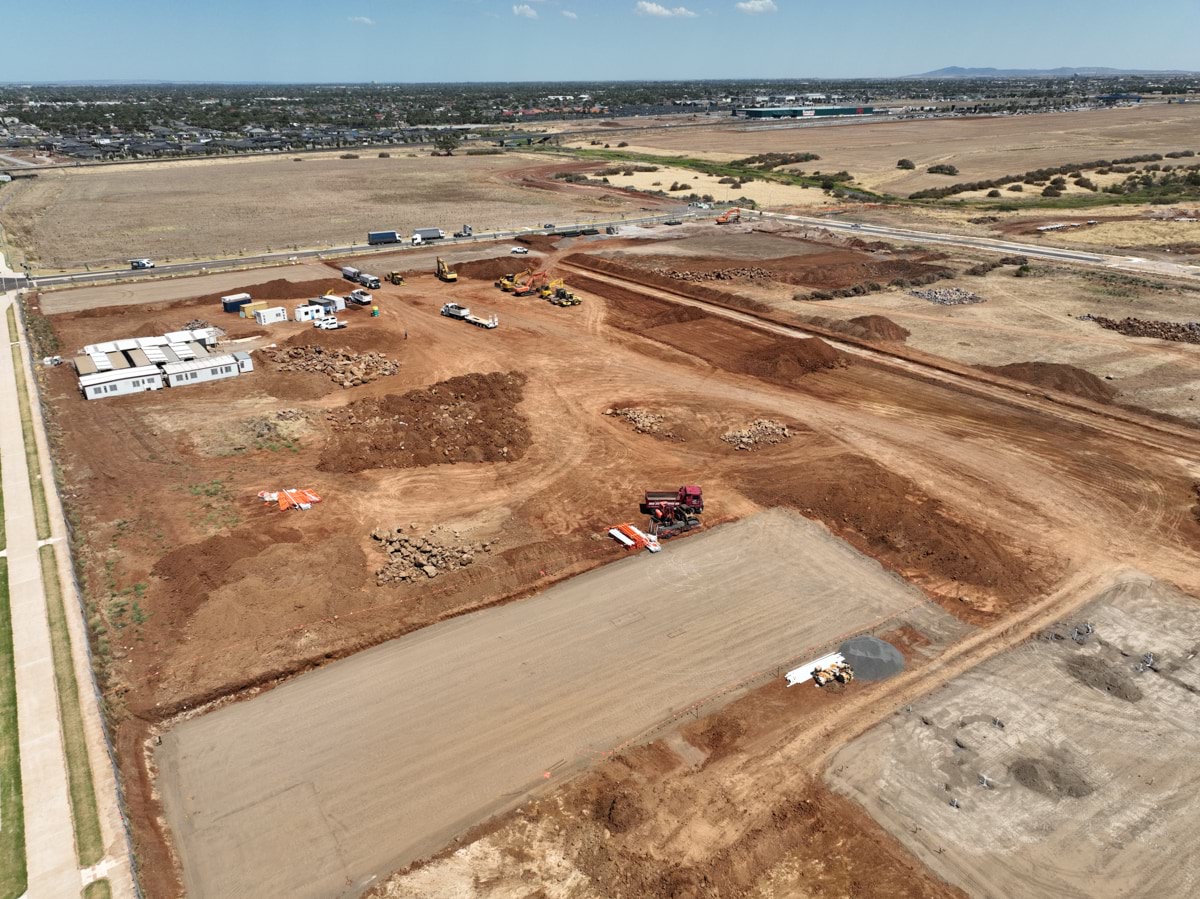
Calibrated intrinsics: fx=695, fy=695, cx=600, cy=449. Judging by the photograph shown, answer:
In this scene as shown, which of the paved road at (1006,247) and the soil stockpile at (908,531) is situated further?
the paved road at (1006,247)

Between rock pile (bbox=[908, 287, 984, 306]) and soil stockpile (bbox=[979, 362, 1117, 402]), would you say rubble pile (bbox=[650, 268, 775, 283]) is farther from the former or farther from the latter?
soil stockpile (bbox=[979, 362, 1117, 402])

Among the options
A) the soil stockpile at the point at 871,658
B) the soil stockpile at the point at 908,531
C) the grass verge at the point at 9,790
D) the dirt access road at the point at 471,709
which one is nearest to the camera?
the grass verge at the point at 9,790

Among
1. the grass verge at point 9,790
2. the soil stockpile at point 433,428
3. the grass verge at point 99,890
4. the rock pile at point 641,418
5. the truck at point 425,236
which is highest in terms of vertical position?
the truck at point 425,236

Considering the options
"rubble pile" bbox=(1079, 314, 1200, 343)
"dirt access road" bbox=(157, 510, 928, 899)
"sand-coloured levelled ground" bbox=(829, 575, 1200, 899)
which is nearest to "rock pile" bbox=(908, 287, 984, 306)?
"rubble pile" bbox=(1079, 314, 1200, 343)

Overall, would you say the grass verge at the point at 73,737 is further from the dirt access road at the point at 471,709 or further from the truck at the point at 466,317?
the truck at the point at 466,317

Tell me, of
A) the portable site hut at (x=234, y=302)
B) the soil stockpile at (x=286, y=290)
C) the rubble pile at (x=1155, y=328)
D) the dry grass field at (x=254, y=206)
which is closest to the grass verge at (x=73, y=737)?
the portable site hut at (x=234, y=302)

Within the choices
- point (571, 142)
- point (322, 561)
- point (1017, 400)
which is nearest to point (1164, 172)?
point (1017, 400)

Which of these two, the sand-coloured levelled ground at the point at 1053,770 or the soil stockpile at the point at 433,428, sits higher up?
the soil stockpile at the point at 433,428

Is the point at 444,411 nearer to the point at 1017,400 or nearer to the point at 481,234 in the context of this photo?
the point at 1017,400
